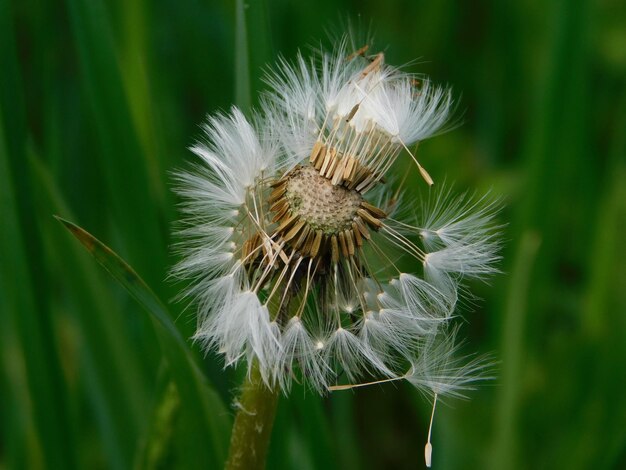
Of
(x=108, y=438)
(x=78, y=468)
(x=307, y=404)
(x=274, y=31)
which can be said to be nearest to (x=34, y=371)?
(x=78, y=468)

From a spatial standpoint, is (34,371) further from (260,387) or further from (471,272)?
(471,272)

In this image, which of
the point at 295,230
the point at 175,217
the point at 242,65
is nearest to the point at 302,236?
the point at 295,230

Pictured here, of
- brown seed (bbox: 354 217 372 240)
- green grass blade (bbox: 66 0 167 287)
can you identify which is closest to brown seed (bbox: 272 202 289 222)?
brown seed (bbox: 354 217 372 240)

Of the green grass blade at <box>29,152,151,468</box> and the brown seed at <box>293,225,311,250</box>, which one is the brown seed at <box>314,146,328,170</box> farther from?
the green grass blade at <box>29,152,151,468</box>

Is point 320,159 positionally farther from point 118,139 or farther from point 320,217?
point 118,139

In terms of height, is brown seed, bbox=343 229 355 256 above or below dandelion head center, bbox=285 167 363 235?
below

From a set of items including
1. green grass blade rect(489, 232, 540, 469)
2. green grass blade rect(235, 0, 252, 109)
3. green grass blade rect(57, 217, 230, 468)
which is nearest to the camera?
green grass blade rect(57, 217, 230, 468)
